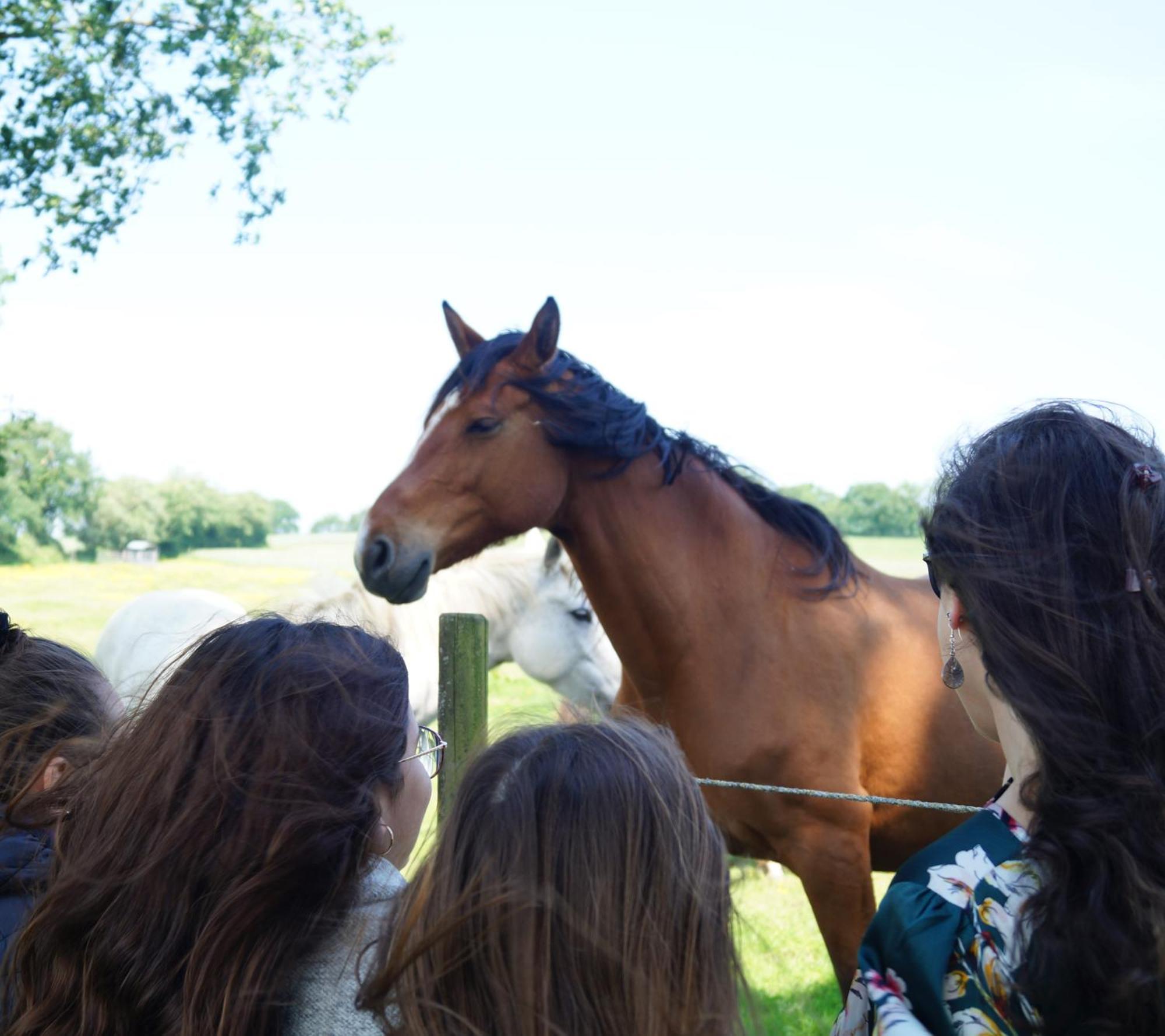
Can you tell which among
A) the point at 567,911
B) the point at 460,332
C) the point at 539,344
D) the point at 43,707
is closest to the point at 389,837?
the point at 567,911

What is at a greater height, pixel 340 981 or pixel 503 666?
pixel 340 981

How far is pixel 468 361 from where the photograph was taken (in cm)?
292

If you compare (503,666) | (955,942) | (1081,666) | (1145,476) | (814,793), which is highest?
(1145,476)

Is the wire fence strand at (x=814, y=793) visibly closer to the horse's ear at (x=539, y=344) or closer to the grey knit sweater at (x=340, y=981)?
the grey knit sweater at (x=340, y=981)

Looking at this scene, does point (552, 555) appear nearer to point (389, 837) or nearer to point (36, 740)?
Answer: point (36, 740)

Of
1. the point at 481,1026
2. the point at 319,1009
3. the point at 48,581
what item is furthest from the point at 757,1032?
the point at 48,581

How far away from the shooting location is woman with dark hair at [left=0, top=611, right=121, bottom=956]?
4.17ft

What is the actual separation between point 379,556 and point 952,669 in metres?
2.01

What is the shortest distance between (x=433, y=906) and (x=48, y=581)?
16.2 meters

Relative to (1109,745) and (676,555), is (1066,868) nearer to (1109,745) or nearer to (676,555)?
(1109,745)

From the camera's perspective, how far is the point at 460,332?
10.1 feet

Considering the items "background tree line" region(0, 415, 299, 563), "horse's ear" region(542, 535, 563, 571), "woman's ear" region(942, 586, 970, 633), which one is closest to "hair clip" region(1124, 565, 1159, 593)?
"woman's ear" region(942, 586, 970, 633)

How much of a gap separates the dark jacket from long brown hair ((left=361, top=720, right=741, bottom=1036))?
0.62 metres

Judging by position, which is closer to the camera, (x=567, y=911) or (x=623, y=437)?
(x=567, y=911)
